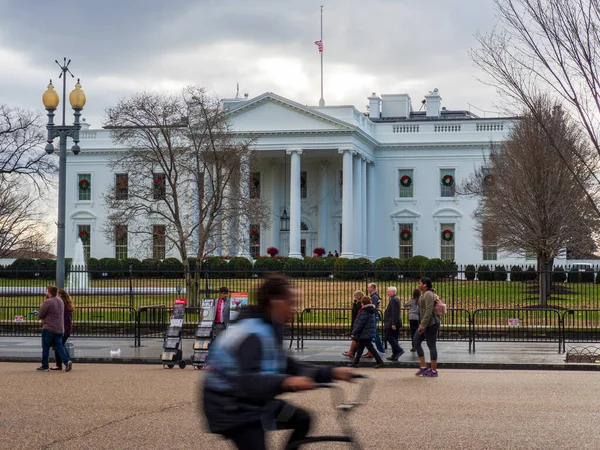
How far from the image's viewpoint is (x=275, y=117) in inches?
2505

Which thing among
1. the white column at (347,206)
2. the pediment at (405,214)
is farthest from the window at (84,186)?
the pediment at (405,214)

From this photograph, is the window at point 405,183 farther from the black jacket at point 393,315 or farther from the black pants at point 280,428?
the black pants at point 280,428

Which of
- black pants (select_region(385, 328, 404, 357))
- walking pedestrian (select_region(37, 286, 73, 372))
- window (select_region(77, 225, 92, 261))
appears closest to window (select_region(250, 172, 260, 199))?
window (select_region(77, 225, 92, 261))

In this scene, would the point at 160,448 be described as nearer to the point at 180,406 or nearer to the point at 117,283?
the point at 180,406

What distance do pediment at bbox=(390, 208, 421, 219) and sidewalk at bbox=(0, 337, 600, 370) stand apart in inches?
1700

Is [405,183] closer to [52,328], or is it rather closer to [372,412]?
[52,328]

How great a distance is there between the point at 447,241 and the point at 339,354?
47.2m

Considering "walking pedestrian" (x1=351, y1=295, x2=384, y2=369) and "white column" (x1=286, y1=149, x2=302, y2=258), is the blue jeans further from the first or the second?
"white column" (x1=286, y1=149, x2=302, y2=258)

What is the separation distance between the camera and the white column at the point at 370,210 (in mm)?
68188

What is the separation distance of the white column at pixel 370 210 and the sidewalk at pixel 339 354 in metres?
42.8

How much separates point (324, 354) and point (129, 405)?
946cm

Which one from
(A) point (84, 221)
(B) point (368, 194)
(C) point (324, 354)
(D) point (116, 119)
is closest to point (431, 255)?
(B) point (368, 194)

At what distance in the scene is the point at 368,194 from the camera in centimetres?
6856

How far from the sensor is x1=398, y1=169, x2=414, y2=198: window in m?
68.5
